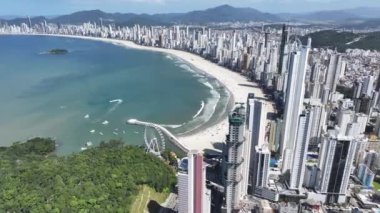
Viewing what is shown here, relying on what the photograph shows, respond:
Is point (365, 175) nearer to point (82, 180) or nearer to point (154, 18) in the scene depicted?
point (82, 180)

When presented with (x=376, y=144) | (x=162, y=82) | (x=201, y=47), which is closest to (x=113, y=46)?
(x=201, y=47)

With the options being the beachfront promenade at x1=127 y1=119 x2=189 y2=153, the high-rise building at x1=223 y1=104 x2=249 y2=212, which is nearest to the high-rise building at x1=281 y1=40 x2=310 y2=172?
the high-rise building at x1=223 y1=104 x2=249 y2=212

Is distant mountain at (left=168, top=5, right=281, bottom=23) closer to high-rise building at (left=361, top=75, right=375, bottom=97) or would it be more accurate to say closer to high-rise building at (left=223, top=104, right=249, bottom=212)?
high-rise building at (left=361, top=75, right=375, bottom=97)

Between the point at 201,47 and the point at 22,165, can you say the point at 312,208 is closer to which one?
the point at 22,165

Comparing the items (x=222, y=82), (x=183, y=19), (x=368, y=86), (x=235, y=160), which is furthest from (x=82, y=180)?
(x=183, y=19)

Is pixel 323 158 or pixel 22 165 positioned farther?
pixel 22 165

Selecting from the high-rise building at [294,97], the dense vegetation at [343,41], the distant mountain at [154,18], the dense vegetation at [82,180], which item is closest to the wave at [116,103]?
the dense vegetation at [82,180]
